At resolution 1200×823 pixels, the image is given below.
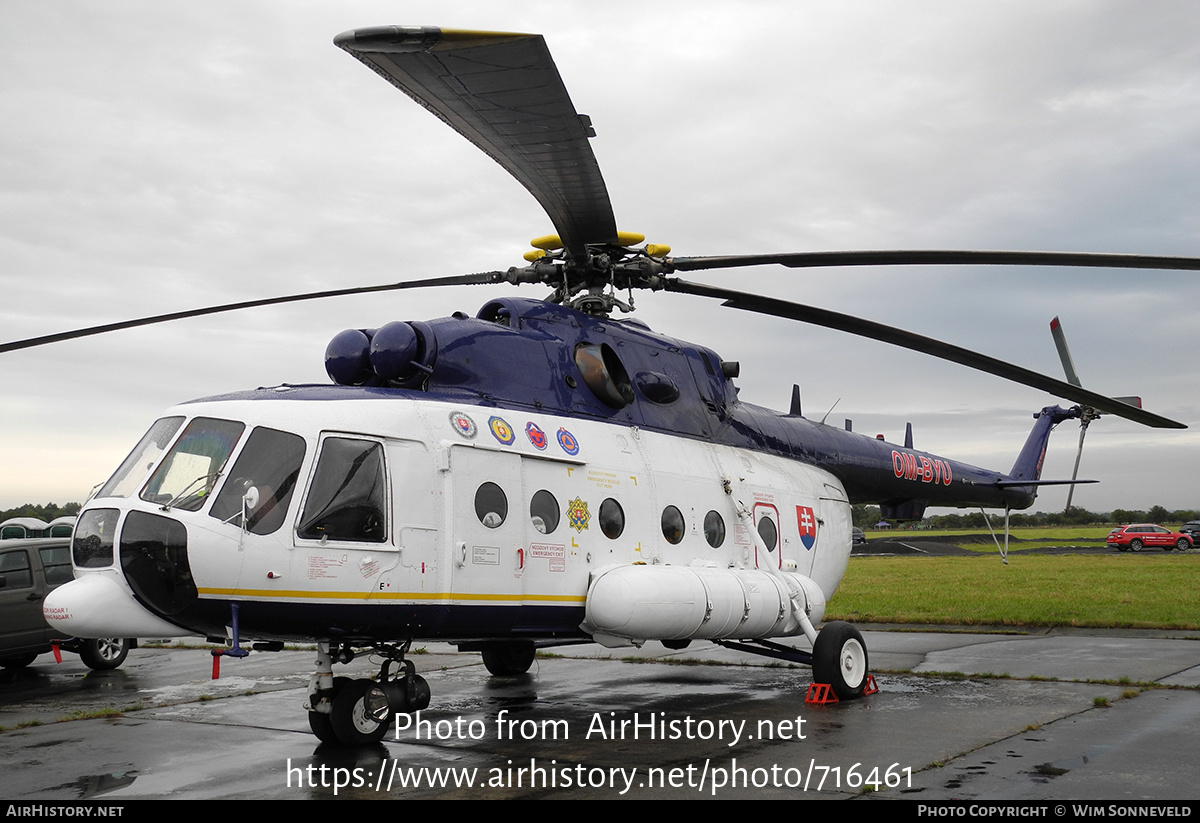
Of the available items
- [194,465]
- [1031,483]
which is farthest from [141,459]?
[1031,483]

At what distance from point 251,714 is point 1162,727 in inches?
365

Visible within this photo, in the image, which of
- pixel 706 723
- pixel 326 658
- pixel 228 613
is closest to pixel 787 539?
pixel 706 723

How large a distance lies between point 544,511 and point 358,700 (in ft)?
7.61

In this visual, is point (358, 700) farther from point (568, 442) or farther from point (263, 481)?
point (568, 442)

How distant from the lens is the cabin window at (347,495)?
24.5ft

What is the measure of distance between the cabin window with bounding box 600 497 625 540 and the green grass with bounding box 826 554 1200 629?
449 inches

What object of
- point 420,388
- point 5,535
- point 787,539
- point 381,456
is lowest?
point 5,535

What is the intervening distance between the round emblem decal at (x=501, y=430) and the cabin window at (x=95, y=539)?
310cm

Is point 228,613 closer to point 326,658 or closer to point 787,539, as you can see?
point 326,658

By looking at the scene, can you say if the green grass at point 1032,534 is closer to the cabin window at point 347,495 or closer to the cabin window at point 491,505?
the cabin window at point 491,505

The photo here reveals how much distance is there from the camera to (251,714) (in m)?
10.7

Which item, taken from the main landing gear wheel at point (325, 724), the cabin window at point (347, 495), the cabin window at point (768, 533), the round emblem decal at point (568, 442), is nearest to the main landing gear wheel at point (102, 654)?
the main landing gear wheel at point (325, 724)

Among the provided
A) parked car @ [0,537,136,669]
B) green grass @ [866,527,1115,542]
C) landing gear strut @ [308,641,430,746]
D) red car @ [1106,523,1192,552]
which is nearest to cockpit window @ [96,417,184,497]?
landing gear strut @ [308,641,430,746]

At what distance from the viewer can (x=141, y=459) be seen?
7.72m
